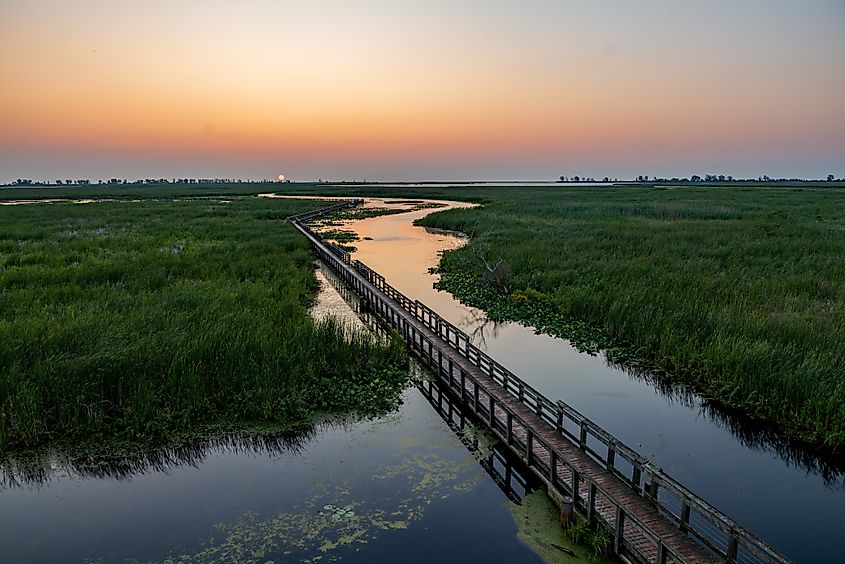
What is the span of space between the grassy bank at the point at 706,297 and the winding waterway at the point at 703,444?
0.92 meters

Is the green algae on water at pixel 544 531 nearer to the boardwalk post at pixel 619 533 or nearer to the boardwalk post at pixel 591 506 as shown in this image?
the boardwalk post at pixel 619 533

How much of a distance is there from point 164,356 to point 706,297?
20167mm

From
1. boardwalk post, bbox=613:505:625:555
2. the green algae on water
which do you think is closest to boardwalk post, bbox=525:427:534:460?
the green algae on water

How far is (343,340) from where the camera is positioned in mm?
16328

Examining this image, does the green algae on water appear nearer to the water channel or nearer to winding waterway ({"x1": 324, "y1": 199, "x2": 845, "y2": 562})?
the water channel

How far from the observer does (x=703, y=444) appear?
12.2 metres

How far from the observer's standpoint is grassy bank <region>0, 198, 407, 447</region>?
476 inches

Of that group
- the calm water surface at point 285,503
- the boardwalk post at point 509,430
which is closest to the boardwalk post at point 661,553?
the calm water surface at point 285,503

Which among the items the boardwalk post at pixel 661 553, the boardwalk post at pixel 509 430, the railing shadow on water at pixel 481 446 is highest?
the boardwalk post at pixel 661 553

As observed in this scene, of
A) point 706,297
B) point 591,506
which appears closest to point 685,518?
point 591,506

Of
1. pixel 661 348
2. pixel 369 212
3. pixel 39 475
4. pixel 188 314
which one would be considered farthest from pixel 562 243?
pixel 369 212

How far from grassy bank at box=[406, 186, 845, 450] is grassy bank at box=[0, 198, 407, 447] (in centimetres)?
920

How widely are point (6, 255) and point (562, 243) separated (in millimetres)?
35759

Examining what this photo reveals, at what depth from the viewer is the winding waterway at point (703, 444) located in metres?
9.38
